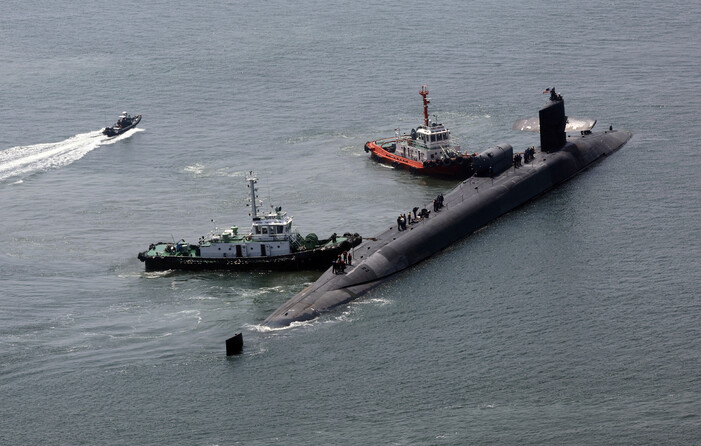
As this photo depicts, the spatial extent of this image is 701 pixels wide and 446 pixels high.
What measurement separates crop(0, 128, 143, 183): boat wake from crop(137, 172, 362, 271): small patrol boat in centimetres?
2960

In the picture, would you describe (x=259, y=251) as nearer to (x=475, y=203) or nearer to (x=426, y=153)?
(x=475, y=203)

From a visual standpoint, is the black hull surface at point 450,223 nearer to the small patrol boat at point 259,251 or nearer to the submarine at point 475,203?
the submarine at point 475,203

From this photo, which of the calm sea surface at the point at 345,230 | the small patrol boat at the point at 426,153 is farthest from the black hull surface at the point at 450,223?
the small patrol boat at the point at 426,153

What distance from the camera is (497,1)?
178 m

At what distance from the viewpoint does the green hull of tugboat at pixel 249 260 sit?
276ft

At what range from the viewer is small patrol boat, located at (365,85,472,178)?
106 m

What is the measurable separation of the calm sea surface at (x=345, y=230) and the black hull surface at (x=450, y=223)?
1337 millimetres

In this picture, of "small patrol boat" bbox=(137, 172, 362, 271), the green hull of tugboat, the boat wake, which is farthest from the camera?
the boat wake

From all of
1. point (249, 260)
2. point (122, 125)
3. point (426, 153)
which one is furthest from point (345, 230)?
point (122, 125)

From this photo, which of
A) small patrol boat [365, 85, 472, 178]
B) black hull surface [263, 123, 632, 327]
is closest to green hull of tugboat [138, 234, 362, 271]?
black hull surface [263, 123, 632, 327]

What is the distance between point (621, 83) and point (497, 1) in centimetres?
4972

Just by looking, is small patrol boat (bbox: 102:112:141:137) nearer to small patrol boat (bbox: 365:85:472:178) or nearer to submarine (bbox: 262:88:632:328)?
small patrol boat (bbox: 365:85:472:178)

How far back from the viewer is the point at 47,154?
117062 mm

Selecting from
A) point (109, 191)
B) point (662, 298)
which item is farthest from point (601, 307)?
point (109, 191)
